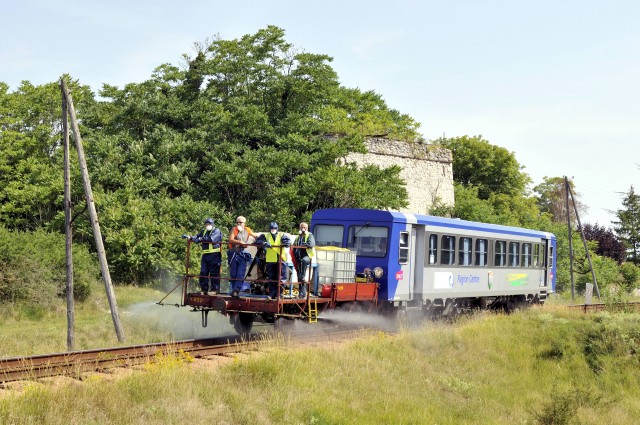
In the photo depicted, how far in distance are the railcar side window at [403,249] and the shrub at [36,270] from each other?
34.2 feet

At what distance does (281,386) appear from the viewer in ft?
34.7

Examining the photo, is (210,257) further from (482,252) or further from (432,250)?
(482,252)

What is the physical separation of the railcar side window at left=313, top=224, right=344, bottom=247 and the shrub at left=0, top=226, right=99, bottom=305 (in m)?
8.33

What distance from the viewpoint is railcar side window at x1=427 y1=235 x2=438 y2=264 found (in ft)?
59.8

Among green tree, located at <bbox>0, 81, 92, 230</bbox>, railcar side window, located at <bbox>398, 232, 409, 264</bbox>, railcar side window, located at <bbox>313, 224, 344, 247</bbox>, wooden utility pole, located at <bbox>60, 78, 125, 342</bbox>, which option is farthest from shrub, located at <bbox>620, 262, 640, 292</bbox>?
wooden utility pole, located at <bbox>60, 78, 125, 342</bbox>

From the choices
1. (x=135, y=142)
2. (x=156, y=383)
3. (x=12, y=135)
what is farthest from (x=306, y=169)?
(x=156, y=383)

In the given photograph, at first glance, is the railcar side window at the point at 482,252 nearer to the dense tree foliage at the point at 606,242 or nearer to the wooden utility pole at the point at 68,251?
the wooden utility pole at the point at 68,251

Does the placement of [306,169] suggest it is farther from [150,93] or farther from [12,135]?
[12,135]

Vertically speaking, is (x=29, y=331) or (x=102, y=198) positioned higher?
(x=102, y=198)

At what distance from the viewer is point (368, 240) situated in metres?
17.2

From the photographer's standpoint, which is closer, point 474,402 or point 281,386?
point 281,386

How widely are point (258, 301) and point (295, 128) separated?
19.0m

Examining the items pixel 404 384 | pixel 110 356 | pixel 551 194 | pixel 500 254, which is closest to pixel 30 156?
pixel 500 254

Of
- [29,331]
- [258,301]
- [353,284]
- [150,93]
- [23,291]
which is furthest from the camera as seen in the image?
[150,93]
